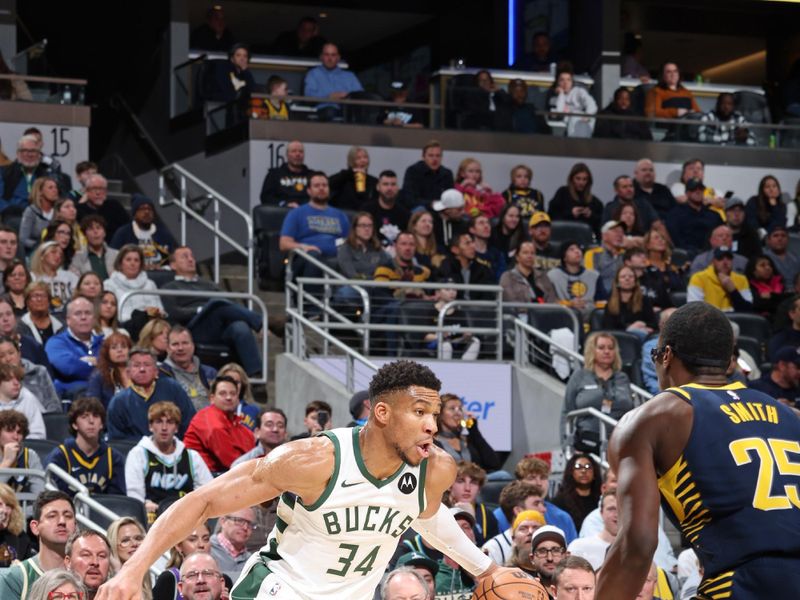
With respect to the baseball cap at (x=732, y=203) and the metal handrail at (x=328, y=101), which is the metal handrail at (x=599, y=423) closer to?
the baseball cap at (x=732, y=203)

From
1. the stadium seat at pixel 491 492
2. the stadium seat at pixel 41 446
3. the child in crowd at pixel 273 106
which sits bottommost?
the stadium seat at pixel 491 492

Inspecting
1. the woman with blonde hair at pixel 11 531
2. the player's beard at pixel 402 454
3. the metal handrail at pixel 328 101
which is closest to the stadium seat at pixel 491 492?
the woman with blonde hair at pixel 11 531

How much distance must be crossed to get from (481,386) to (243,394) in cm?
292

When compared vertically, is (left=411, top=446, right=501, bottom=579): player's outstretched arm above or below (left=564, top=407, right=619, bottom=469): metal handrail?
above

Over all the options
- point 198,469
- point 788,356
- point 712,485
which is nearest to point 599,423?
point 788,356

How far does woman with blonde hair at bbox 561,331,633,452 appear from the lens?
507 inches

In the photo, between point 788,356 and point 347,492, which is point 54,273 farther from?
point 347,492

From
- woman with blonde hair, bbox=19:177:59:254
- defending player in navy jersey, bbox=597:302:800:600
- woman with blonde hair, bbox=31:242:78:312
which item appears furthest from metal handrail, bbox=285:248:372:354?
defending player in navy jersey, bbox=597:302:800:600

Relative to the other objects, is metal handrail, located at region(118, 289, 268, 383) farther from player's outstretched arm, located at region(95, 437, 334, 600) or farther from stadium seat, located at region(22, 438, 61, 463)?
player's outstretched arm, located at region(95, 437, 334, 600)

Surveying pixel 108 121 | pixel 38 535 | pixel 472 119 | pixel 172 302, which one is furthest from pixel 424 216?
pixel 108 121

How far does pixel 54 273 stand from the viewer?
44.5 ft

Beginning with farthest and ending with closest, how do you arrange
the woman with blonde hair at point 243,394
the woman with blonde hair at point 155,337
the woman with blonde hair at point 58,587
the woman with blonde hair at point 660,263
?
the woman with blonde hair at point 660,263 → the woman with blonde hair at point 155,337 → the woman with blonde hair at point 243,394 → the woman with blonde hair at point 58,587

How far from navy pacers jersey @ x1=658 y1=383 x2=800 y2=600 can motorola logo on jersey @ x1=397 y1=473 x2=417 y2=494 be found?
4.45 feet

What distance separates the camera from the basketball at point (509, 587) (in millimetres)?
6020
